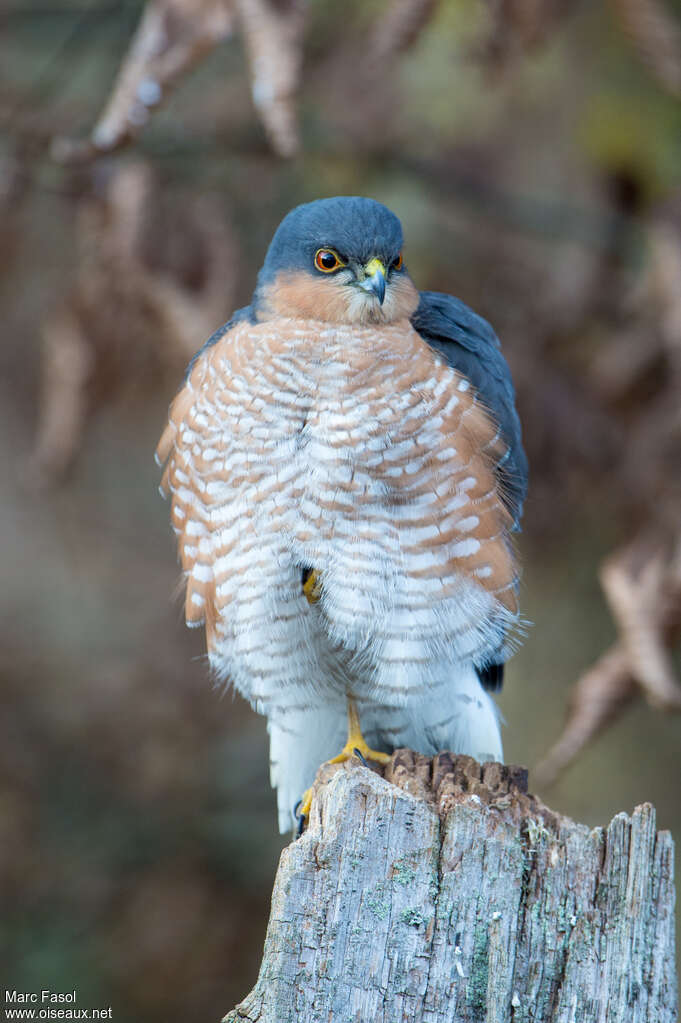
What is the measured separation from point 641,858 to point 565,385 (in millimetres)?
2496

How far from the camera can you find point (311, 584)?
3104mm

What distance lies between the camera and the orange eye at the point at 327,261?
310cm

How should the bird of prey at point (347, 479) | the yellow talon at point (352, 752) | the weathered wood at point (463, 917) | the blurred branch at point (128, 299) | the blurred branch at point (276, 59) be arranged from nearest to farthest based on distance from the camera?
the weathered wood at point (463, 917)
the bird of prey at point (347, 479)
the yellow talon at point (352, 752)
the blurred branch at point (276, 59)
the blurred branch at point (128, 299)

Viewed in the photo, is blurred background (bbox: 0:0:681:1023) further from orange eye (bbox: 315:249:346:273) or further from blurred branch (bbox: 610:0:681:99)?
orange eye (bbox: 315:249:346:273)

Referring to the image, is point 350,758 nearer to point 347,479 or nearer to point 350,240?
point 347,479

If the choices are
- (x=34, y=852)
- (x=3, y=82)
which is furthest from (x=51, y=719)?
(x=3, y=82)

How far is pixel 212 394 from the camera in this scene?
3.12 metres

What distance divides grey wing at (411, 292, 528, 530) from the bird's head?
14 cm

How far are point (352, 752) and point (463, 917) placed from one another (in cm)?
116

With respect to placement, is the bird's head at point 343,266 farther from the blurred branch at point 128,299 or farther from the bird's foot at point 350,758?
the bird's foot at point 350,758

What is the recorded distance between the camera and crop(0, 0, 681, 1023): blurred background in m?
3.77

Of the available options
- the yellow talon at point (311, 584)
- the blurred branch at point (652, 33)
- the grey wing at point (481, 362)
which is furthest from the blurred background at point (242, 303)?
the yellow talon at point (311, 584)

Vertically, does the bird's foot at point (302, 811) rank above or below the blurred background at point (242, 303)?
below

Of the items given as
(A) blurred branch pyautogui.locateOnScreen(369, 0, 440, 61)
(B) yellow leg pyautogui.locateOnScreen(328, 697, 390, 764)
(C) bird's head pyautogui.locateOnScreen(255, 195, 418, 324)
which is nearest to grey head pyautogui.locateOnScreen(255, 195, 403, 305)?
(C) bird's head pyautogui.locateOnScreen(255, 195, 418, 324)
